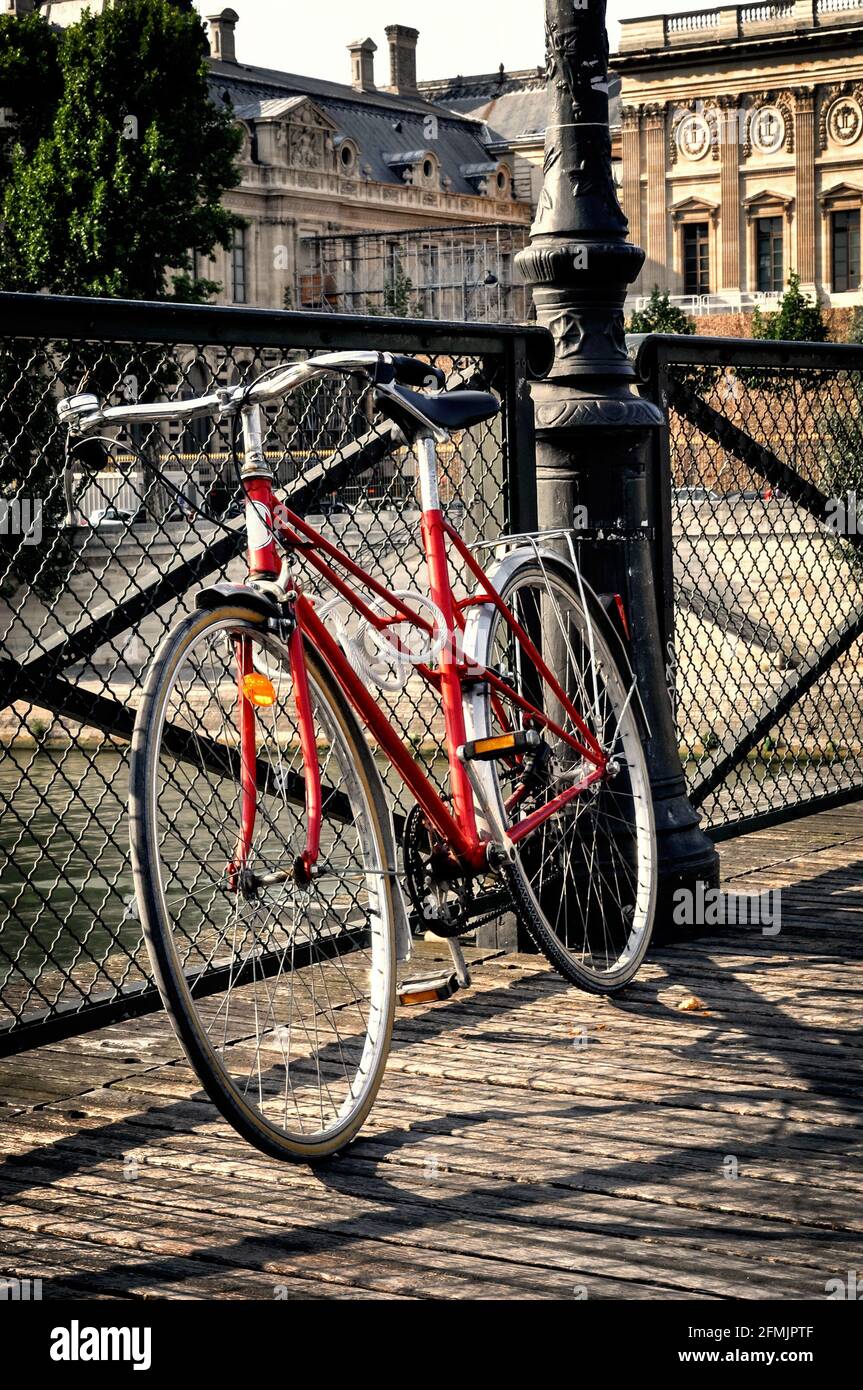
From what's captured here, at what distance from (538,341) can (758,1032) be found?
183cm

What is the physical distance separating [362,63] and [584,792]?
80.6m

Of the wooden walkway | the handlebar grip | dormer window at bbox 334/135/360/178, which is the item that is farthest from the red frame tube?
dormer window at bbox 334/135/360/178

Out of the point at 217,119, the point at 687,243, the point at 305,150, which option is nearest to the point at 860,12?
the point at 687,243

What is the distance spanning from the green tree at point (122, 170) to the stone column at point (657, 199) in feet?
104

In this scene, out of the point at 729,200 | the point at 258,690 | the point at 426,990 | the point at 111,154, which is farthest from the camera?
the point at 729,200

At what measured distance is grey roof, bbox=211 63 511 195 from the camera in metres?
66.0

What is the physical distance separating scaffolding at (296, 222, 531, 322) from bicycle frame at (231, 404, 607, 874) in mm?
58239

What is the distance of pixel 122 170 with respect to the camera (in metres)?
41.8

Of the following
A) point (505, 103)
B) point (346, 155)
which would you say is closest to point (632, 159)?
point (346, 155)

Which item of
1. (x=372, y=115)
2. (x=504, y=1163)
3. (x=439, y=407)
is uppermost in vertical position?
(x=372, y=115)

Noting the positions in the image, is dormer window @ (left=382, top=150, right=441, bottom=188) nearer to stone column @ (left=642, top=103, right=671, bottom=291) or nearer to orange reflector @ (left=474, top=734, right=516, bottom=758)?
stone column @ (left=642, top=103, right=671, bottom=291)

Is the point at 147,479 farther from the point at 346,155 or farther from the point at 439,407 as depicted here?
the point at 346,155

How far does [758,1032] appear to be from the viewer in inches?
165

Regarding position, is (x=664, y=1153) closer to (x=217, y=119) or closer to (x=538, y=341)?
(x=538, y=341)
